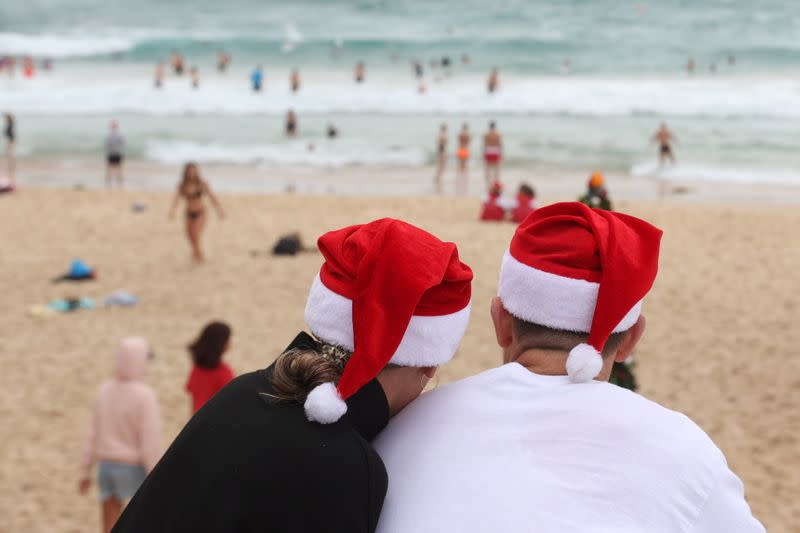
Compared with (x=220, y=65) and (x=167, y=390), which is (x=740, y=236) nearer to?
(x=167, y=390)

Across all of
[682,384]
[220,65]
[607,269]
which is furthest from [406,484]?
[220,65]

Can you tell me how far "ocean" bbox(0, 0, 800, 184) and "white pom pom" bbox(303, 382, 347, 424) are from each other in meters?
22.7

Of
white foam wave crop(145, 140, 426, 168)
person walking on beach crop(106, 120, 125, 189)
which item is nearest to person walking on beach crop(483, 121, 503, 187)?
white foam wave crop(145, 140, 426, 168)

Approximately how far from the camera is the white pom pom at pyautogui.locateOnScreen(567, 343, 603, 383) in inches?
74.4

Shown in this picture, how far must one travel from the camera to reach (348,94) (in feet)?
Result: 126

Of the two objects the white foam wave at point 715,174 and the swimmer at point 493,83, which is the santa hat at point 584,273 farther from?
the swimmer at point 493,83

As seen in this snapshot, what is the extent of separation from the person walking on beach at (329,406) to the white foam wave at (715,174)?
22.1 metres

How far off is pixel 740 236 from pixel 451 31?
40108 millimetres

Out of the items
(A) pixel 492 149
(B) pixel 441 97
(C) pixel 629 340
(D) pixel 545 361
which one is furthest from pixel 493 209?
(B) pixel 441 97

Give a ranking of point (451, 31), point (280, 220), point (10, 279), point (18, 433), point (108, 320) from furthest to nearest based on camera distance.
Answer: point (451, 31) < point (280, 220) < point (10, 279) < point (108, 320) < point (18, 433)

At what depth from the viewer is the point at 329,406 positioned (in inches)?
69.8

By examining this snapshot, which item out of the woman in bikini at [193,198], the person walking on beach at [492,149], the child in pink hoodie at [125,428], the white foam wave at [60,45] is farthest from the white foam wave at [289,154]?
the white foam wave at [60,45]

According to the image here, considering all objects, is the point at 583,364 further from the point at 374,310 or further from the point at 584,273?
the point at 374,310

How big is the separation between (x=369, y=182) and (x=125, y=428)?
692 inches
